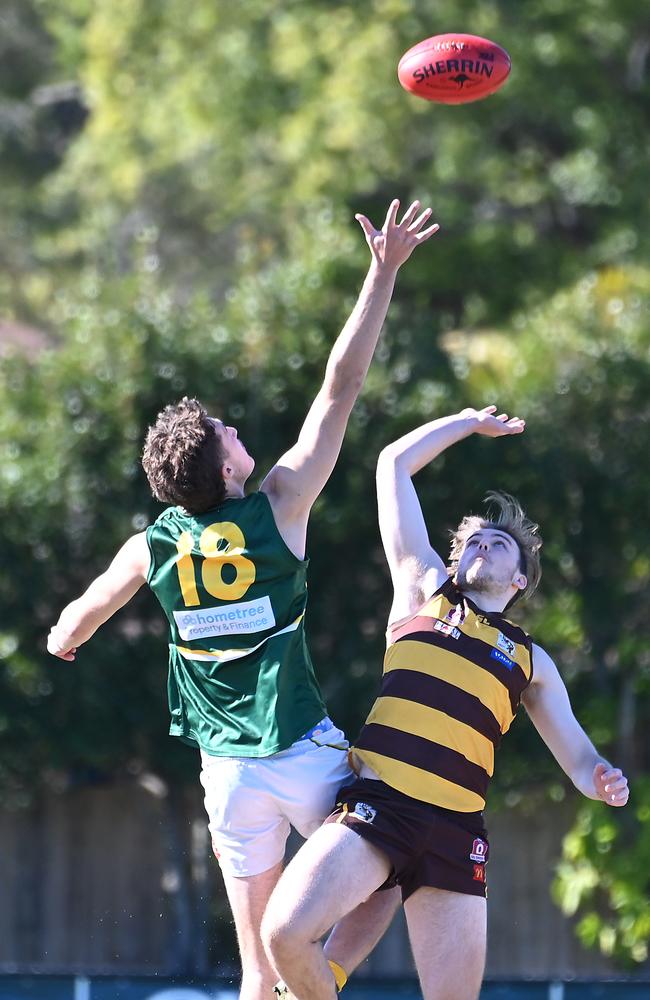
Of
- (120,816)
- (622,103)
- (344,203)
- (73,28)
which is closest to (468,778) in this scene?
(120,816)

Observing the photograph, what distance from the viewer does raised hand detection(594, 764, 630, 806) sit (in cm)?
414

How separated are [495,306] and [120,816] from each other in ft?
28.8

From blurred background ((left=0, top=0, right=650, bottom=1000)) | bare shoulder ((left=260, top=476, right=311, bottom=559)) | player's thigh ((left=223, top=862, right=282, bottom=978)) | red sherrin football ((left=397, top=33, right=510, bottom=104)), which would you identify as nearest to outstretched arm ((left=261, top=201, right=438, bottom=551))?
bare shoulder ((left=260, top=476, right=311, bottom=559))

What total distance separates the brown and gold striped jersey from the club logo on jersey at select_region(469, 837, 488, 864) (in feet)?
0.32

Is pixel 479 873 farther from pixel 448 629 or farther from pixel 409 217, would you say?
pixel 409 217

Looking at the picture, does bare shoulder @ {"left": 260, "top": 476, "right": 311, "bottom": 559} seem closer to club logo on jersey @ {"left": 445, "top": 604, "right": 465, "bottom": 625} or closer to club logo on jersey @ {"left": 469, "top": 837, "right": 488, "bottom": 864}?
club logo on jersey @ {"left": 445, "top": 604, "right": 465, "bottom": 625}

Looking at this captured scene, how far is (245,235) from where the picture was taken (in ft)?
56.7

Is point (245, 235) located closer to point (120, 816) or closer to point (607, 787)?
point (120, 816)

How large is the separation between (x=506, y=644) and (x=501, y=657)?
50 mm

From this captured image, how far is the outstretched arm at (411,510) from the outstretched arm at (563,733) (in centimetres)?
40

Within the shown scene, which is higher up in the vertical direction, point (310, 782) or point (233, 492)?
point (233, 492)

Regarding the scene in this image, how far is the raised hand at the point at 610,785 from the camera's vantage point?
4.14 metres

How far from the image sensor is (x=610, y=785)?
4.14 m

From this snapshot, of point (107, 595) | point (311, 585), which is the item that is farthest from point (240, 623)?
point (311, 585)
